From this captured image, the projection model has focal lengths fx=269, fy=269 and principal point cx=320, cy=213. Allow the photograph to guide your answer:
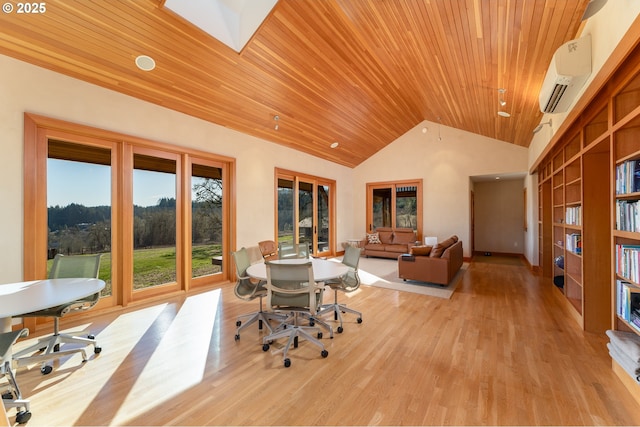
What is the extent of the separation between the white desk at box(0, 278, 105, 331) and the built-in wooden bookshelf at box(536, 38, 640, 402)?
14.3 feet

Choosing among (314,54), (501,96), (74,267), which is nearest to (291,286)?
(74,267)

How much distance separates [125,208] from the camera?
3963 mm

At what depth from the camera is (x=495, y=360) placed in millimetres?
2502

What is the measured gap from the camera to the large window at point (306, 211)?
6.85 m

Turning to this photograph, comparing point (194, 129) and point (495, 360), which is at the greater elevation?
point (194, 129)

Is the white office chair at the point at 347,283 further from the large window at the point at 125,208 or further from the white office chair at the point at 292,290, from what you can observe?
the large window at the point at 125,208

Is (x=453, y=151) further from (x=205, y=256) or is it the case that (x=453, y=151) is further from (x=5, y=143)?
(x=5, y=143)

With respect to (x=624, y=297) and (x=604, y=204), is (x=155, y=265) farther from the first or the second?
(x=604, y=204)

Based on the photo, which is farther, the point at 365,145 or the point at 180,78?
the point at 365,145

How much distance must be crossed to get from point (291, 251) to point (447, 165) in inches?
235

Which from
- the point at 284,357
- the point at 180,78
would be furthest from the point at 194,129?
the point at 284,357

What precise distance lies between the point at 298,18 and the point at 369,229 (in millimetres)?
7115

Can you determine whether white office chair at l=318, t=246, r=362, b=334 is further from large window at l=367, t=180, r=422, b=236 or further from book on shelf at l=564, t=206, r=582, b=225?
large window at l=367, t=180, r=422, b=236

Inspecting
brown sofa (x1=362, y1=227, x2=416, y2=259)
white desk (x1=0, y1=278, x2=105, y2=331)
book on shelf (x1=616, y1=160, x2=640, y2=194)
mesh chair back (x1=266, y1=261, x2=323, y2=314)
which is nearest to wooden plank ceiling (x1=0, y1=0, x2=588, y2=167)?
book on shelf (x1=616, y1=160, x2=640, y2=194)
